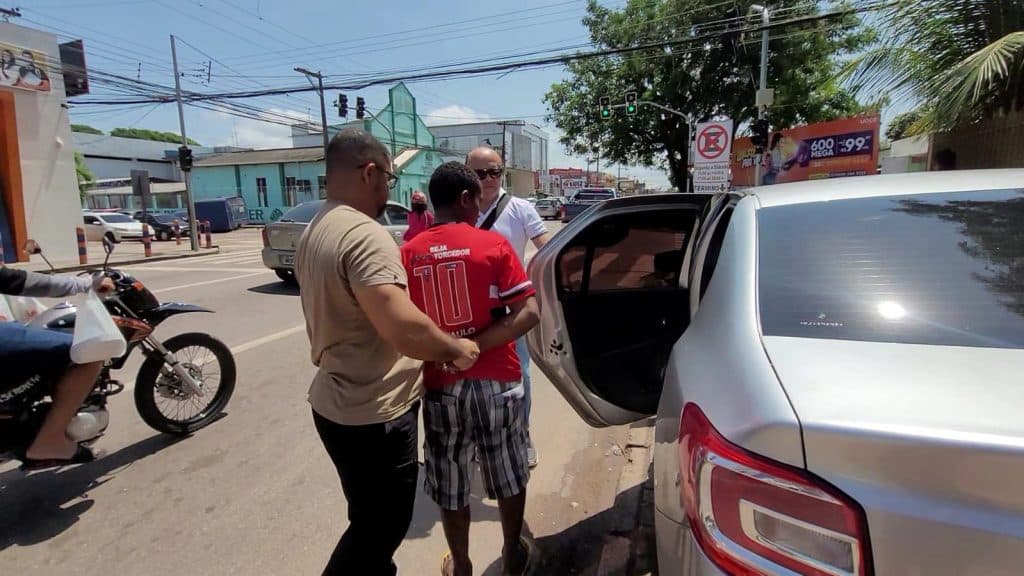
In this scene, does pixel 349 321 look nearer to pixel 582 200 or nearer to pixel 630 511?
pixel 630 511

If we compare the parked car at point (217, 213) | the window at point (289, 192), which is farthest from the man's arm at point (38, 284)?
the window at point (289, 192)

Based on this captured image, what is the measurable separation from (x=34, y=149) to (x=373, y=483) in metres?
18.2

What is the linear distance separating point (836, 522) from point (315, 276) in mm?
1421

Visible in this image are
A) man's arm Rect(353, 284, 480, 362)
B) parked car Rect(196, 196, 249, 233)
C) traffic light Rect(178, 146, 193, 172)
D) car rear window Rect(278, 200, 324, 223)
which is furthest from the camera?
parked car Rect(196, 196, 249, 233)

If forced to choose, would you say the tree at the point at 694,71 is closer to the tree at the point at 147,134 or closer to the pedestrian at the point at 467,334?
the pedestrian at the point at 467,334

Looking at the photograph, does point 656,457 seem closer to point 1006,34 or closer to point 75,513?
point 75,513

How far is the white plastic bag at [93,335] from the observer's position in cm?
274

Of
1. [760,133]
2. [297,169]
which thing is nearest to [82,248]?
[760,133]

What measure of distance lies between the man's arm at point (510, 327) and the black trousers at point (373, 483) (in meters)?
0.32

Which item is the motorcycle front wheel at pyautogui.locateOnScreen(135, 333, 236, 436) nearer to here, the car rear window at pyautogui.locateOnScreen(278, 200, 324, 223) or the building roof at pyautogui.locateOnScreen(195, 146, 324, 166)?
the car rear window at pyautogui.locateOnScreen(278, 200, 324, 223)

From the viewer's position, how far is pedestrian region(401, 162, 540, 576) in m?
1.93

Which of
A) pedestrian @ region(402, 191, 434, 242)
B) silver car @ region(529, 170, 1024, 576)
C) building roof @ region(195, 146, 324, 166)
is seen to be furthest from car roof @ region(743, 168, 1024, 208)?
building roof @ region(195, 146, 324, 166)

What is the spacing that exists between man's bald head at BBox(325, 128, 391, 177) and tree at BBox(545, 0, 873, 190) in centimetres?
2186

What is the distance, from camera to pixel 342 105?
24.2 m
